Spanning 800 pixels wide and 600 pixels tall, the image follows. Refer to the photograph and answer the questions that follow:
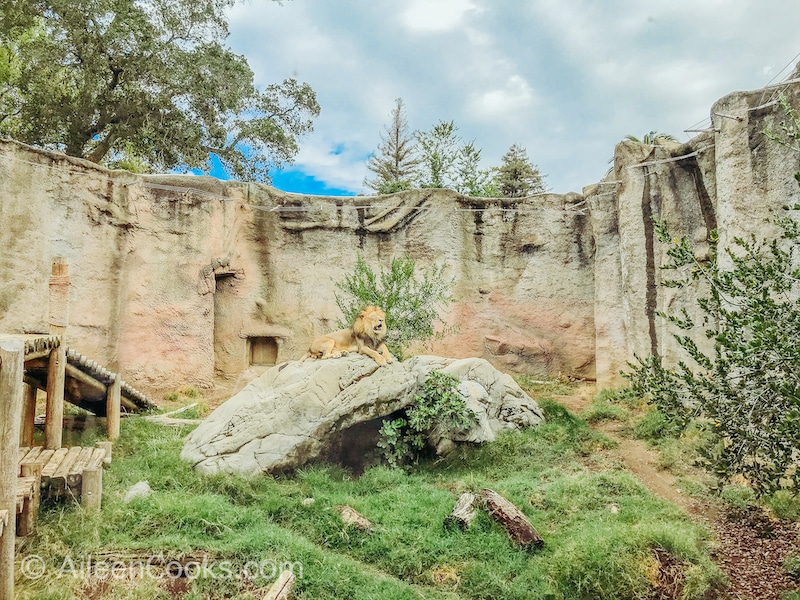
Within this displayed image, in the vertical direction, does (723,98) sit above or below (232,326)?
above

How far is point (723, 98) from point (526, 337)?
7585 millimetres

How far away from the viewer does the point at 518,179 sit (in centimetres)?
2323

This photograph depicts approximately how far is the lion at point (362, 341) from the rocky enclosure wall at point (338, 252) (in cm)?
521

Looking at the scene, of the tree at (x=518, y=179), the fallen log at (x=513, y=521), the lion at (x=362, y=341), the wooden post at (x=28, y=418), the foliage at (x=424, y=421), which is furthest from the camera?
the tree at (x=518, y=179)

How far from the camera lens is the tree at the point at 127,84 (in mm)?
16453

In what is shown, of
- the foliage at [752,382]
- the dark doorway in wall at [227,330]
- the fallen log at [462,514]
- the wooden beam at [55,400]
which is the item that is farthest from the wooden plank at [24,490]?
the dark doorway in wall at [227,330]

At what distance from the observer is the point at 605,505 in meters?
6.86

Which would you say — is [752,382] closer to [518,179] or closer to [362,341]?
[362,341]

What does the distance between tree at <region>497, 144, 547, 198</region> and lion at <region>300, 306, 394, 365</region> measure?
15057 millimetres

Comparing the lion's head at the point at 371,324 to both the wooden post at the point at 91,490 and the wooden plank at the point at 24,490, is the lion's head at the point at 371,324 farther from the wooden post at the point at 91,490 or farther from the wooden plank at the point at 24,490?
the wooden plank at the point at 24,490

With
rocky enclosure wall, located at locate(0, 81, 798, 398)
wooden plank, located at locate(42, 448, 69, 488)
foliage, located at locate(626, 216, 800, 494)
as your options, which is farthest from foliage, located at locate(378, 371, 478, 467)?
rocky enclosure wall, located at locate(0, 81, 798, 398)

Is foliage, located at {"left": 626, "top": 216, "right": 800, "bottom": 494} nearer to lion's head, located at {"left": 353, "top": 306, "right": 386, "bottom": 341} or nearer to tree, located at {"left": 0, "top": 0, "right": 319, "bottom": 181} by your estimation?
lion's head, located at {"left": 353, "top": 306, "right": 386, "bottom": 341}

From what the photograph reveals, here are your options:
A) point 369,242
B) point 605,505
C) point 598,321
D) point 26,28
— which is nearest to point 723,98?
point 598,321

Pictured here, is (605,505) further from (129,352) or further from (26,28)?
(26,28)
